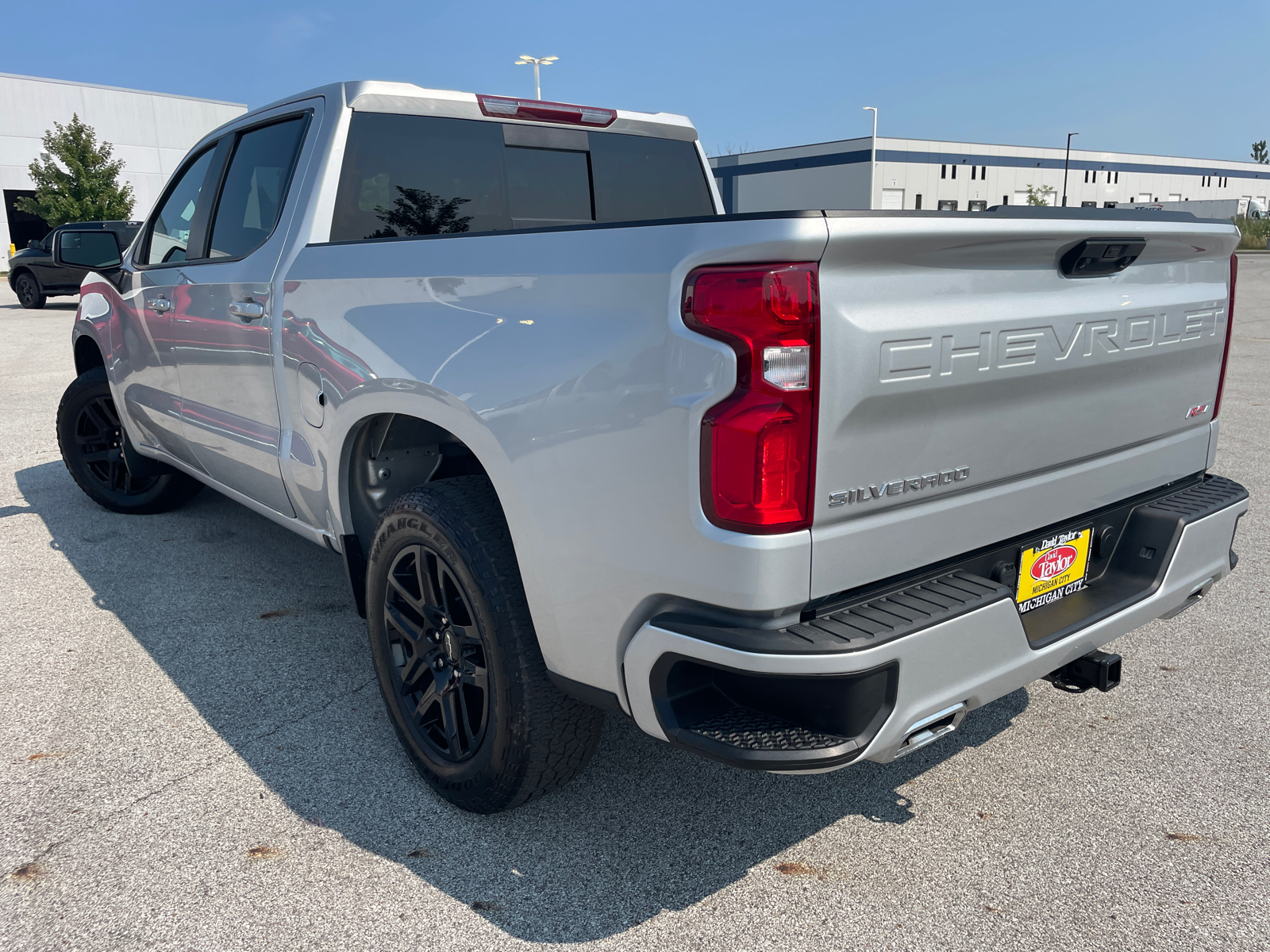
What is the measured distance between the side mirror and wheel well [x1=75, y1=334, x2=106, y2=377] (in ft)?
1.85

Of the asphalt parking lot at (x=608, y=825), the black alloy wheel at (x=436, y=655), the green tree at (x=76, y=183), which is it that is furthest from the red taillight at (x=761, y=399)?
the green tree at (x=76, y=183)

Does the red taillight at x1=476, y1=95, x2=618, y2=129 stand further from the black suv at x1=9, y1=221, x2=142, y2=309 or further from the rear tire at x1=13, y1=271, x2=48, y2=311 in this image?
the rear tire at x1=13, y1=271, x2=48, y2=311

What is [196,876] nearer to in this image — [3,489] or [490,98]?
[490,98]

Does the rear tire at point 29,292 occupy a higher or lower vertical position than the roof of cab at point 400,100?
lower

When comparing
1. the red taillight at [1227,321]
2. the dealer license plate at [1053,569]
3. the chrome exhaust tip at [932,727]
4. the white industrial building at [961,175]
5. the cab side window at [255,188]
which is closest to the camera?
the chrome exhaust tip at [932,727]

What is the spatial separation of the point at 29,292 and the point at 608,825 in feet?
77.6

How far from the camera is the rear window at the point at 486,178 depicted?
10.9 feet

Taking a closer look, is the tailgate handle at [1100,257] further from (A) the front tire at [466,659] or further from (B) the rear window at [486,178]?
(B) the rear window at [486,178]

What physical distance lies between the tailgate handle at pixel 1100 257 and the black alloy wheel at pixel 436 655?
1639mm

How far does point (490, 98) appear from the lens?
361 centimetres

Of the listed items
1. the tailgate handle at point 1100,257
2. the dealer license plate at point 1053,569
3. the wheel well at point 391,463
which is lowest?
the dealer license plate at point 1053,569

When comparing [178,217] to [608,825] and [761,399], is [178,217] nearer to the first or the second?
[608,825]

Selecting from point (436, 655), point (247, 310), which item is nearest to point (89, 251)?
point (247, 310)

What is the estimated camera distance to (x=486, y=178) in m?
3.58
